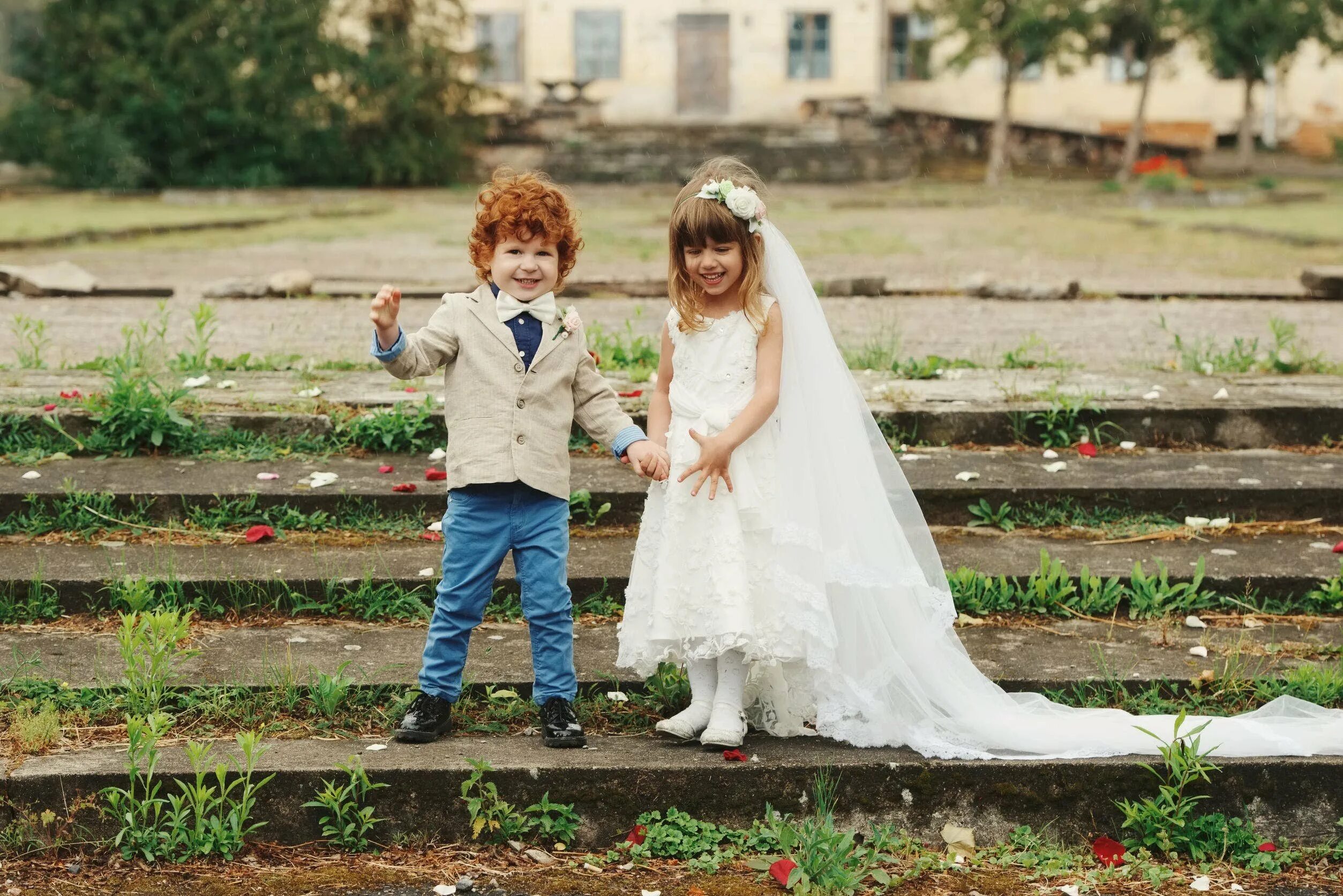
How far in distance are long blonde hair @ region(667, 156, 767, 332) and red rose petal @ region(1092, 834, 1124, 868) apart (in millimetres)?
1581

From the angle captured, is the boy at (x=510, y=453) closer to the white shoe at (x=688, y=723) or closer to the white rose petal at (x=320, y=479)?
the white shoe at (x=688, y=723)

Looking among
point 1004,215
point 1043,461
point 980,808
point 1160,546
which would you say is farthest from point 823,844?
point 1004,215

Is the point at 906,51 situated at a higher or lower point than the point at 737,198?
higher

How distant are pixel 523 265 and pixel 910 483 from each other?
2.31 meters

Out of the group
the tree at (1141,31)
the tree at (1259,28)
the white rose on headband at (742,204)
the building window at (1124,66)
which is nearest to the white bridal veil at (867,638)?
the white rose on headband at (742,204)

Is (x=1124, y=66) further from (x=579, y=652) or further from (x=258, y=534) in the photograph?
(x=579, y=652)

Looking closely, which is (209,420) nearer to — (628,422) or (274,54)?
(628,422)

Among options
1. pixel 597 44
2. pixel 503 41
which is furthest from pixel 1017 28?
pixel 503 41

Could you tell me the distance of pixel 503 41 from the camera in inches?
1387

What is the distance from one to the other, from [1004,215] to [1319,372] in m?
14.9

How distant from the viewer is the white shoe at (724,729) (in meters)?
3.78

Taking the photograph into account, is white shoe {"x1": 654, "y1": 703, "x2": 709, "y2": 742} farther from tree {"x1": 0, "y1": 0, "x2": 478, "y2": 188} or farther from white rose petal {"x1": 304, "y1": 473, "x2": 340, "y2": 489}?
tree {"x1": 0, "y1": 0, "x2": 478, "y2": 188}

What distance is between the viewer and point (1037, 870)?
139 inches

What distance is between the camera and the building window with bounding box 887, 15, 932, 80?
116ft
